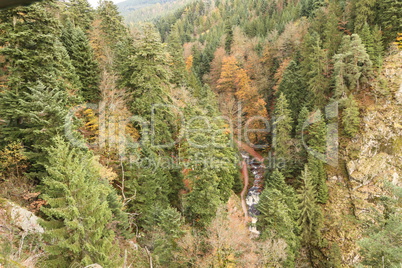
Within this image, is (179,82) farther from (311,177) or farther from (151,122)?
(311,177)

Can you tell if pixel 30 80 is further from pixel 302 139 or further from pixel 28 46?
pixel 302 139

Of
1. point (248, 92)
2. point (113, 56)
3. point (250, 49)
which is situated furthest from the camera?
point (250, 49)

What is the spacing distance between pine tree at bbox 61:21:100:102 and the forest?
0.16 metres

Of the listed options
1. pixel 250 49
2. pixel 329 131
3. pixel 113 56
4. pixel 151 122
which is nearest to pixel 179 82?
pixel 113 56

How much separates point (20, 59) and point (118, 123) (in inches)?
329

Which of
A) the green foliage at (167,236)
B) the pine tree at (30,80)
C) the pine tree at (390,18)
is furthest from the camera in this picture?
the pine tree at (390,18)

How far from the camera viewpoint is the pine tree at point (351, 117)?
32.8 metres

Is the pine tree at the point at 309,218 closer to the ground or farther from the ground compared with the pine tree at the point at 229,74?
closer to the ground

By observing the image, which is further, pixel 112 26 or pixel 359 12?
pixel 359 12

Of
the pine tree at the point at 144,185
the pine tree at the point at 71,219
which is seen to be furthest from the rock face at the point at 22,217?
the pine tree at the point at 144,185

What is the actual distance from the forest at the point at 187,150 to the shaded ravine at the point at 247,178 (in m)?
0.24

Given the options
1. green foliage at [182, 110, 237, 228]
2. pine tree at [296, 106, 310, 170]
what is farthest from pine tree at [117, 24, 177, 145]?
pine tree at [296, 106, 310, 170]

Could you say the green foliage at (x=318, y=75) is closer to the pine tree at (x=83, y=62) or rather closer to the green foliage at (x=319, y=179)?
the green foliage at (x=319, y=179)

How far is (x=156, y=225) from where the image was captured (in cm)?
1956
